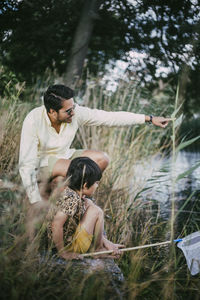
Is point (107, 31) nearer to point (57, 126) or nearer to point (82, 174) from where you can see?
point (57, 126)

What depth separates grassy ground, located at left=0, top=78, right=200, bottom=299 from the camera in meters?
1.28

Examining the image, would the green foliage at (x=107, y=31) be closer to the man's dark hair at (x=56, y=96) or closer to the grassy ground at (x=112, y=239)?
the grassy ground at (x=112, y=239)

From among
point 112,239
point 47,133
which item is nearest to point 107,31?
point 47,133

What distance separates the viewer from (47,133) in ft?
7.41

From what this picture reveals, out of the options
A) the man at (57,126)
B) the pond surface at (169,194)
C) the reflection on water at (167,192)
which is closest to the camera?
the man at (57,126)

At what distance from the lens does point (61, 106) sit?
2.19 metres

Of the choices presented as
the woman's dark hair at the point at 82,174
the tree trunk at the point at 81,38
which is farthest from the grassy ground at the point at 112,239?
the tree trunk at the point at 81,38

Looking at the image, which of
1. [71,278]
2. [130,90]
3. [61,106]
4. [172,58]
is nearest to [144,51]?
[172,58]

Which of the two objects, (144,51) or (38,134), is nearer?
(38,134)

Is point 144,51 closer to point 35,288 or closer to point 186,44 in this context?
point 186,44

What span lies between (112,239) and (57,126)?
2.97ft

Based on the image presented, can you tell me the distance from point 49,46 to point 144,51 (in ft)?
4.64

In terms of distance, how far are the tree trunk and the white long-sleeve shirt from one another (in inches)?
86.0

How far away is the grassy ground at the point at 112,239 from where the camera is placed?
4.19 ft
